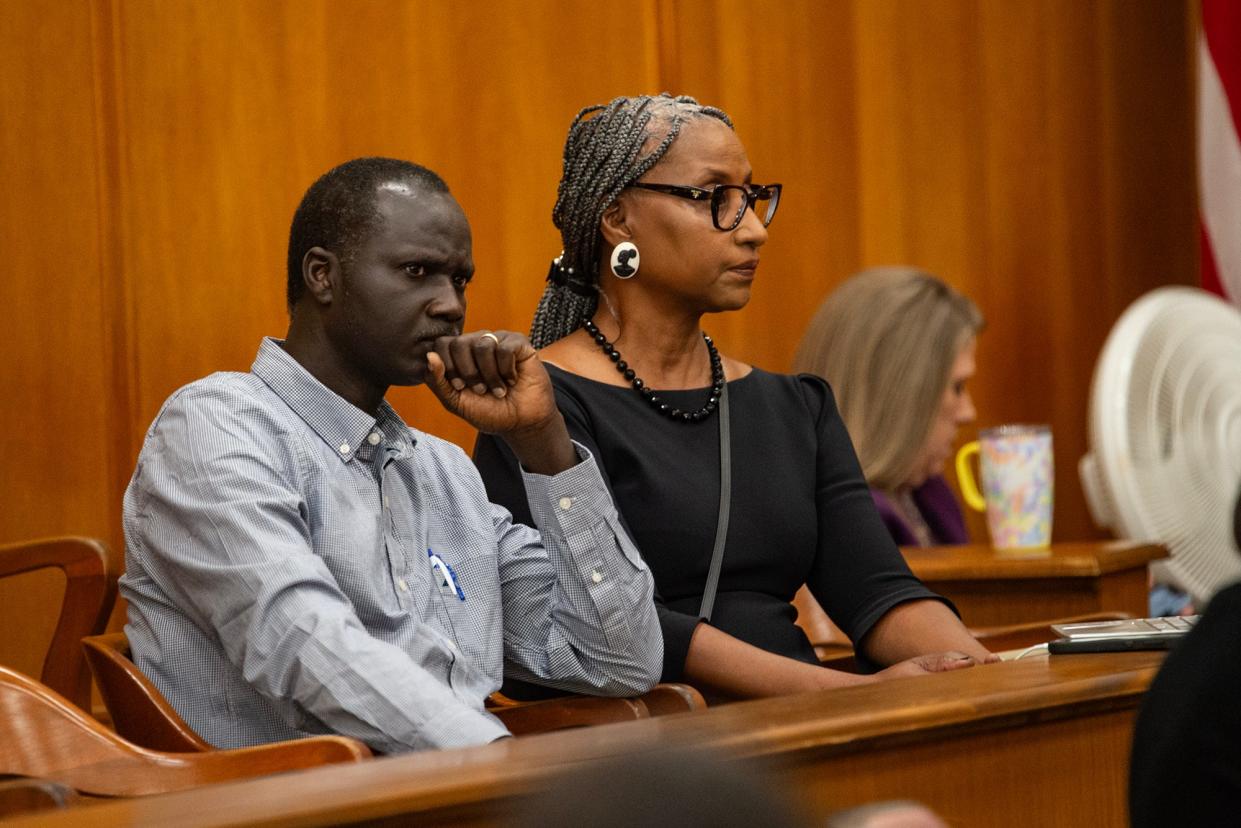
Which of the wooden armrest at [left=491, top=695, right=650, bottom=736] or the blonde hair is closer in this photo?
the wooden armrest at [left=491, top=695, right=650, bottom=736]

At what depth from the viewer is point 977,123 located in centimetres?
459

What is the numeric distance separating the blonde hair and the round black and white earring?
1139 mm

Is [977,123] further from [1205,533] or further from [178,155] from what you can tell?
[178,155]

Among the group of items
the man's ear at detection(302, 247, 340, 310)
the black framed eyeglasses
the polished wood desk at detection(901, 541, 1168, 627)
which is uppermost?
the black framed eyeglasses

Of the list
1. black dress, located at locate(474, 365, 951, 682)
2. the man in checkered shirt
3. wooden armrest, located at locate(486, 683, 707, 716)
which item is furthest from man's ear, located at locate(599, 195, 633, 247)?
wooden armrest, located at locate(486, 683, 707, 716)

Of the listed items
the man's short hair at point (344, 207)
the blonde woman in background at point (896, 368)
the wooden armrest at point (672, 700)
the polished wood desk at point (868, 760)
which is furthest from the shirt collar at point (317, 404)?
the blonde woman in background at point (896, 368)

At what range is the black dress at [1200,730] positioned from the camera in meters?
1.07

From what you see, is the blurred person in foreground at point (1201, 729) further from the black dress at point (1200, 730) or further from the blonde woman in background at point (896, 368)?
the blonde woman in background at point (896, 368)

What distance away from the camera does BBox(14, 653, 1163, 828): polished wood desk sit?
3.50 ft

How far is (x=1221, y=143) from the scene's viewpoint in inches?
179

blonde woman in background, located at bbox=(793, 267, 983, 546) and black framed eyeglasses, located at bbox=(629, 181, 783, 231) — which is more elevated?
black framed eyeglasses, located at bbox=(629, 181, 783, 231)

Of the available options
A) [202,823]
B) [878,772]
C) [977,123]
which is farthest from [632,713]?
[977,123]

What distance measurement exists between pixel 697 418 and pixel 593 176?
42cm

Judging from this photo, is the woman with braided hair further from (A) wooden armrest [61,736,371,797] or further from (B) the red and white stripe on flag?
(B) the red and white stripe on flag
